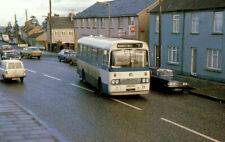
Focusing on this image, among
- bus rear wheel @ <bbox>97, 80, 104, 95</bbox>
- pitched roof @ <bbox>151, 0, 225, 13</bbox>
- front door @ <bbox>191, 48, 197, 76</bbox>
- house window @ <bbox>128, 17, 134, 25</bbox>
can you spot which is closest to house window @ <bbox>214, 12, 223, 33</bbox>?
pitched roof @ <bbox>151, 0, 225, 13</bbox>

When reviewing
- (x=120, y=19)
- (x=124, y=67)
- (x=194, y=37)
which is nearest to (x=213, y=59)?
(x=194, y=37)

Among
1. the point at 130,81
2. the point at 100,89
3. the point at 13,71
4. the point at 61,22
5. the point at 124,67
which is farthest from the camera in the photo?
the point at 61,22

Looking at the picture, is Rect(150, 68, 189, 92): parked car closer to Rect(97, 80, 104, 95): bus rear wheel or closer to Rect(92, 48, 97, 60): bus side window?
Rect(97, 80, 104, 95): bus rear wheel

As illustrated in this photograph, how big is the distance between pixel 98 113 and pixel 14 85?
1134cm

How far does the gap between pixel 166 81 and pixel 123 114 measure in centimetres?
680

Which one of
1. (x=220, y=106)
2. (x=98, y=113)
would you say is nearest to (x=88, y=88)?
(x=98, y=113)

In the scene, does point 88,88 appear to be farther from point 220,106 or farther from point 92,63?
point 220,106

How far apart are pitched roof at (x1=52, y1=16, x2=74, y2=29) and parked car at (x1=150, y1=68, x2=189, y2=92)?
7553cm

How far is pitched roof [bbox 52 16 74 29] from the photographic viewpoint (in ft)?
309

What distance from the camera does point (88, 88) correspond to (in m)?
21.5

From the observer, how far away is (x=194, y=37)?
28531 millimetres

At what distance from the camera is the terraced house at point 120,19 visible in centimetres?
4134

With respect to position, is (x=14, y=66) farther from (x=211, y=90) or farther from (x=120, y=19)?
(x=120, y=19)

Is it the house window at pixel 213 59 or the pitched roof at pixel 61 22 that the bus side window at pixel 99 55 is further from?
the pitched roof at pixel 61 22
